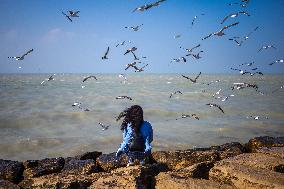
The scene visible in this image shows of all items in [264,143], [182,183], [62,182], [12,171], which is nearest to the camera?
[182,183]

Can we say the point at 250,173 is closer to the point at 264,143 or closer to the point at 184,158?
the point at 184,158

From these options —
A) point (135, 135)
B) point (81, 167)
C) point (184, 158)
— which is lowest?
point (81, 167)

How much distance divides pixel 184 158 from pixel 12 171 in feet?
12.6

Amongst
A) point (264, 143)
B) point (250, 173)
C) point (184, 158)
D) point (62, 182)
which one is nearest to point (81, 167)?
point (62, 182)

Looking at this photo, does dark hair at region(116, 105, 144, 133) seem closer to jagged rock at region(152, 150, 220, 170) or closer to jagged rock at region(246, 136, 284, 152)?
jagged rock at region(152, 150, 220, 170)

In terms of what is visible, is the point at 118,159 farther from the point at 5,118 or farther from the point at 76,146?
the point at 5,118

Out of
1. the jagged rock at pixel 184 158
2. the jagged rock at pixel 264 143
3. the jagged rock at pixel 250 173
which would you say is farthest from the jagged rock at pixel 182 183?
the jagged rock at pixel 264 143

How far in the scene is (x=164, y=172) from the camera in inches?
207

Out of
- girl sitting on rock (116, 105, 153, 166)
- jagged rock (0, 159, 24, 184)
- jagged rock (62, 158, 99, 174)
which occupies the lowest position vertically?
jagged rock (0, 159, 24, 184)

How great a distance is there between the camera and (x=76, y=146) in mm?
14078

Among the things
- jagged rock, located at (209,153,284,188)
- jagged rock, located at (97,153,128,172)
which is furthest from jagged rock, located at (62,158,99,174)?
jagged rock, located at (209,153,284,188)

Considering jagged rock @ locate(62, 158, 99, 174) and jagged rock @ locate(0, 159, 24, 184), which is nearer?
jagged rock @ locate(62, 158, 99, 174)

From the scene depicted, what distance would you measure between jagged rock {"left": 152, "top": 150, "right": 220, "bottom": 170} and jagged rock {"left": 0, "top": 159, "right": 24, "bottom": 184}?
10.3ft

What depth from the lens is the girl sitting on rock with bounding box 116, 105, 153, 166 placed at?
670 cm
